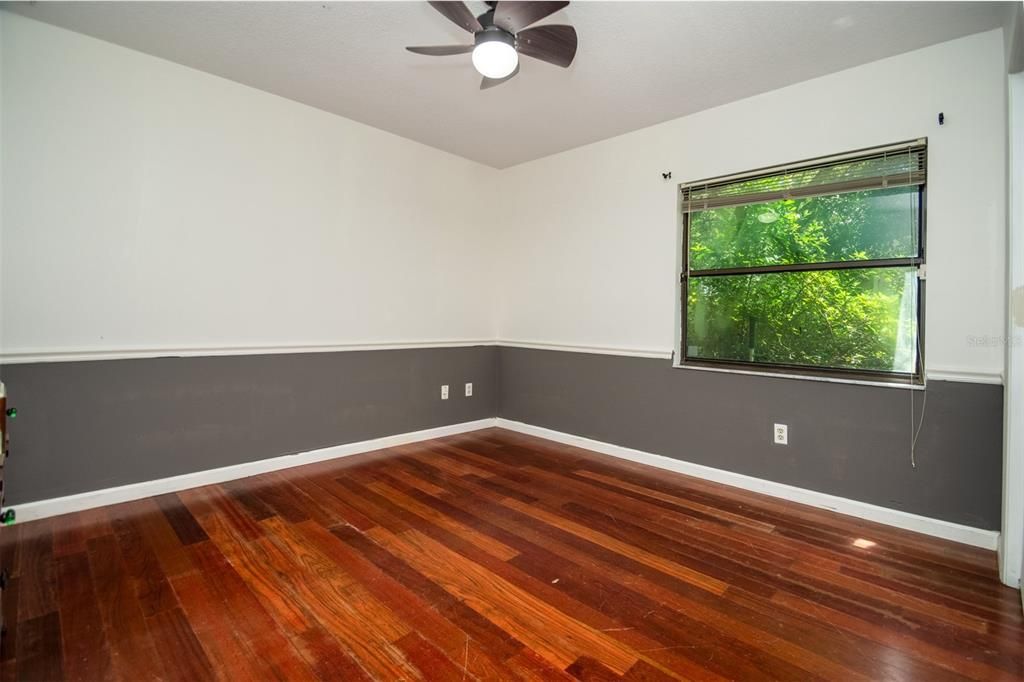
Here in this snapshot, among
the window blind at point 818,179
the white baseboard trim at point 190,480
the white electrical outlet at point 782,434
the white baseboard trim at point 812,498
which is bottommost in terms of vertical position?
the white baseboard trim at point 812,498

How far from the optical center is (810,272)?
9.67 ft

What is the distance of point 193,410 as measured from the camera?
9.79 ft

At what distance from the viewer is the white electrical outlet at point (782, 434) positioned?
2977 mm

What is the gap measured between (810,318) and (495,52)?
2.39 meters

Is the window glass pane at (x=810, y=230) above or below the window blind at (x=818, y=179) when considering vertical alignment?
below

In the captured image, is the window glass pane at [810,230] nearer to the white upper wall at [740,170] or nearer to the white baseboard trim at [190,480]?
the white upper wall at [740,170]

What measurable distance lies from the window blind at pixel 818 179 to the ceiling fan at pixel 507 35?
155 cm

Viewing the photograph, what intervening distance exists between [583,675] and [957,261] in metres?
2.67

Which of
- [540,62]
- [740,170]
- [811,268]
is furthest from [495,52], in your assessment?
[811,268]

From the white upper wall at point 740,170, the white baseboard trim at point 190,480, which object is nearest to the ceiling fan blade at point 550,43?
the white upper wall at point 740,170

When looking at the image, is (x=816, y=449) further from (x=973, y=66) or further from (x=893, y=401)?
(x=973, y=66)

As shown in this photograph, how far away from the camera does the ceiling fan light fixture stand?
205 centimetres

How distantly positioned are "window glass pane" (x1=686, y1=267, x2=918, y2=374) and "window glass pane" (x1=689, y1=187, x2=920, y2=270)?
0.11 meters

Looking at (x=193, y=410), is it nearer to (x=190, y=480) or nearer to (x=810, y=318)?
(x=190, y=480)
